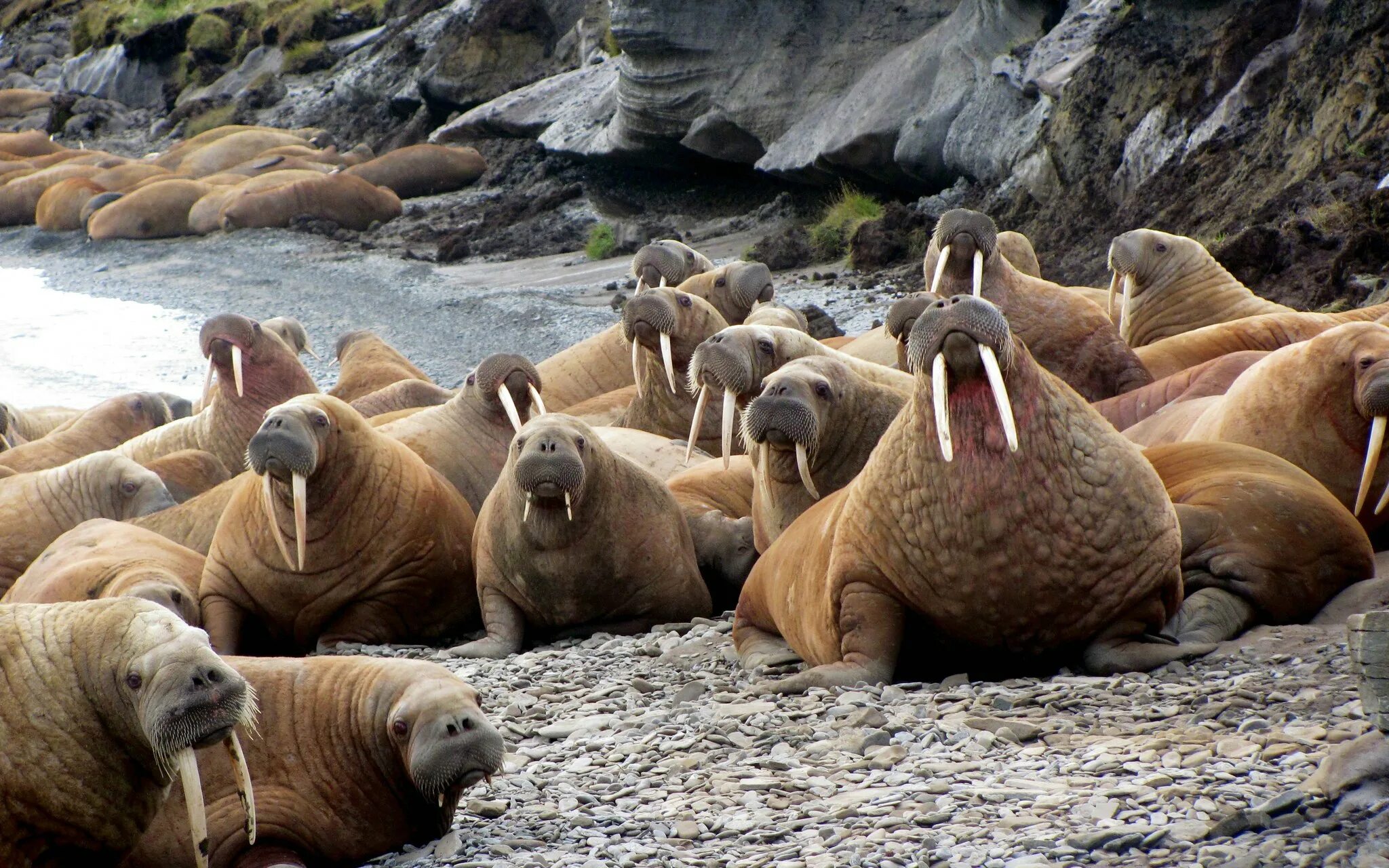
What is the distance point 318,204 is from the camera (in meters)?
22.0

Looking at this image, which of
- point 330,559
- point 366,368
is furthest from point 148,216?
point 330,559

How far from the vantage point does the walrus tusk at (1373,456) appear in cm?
551

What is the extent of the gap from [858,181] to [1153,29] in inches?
146

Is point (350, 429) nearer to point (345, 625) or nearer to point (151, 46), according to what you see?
point (345, 625)

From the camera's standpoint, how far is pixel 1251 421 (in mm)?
6066

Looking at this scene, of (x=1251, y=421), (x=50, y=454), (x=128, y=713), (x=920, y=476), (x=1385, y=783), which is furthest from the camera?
(x=50, y=454)

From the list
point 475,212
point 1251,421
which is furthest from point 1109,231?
point 475,212

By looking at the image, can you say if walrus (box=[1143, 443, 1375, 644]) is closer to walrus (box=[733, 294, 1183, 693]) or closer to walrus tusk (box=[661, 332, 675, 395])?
walrus (box=[733, 294, 1183, 693])

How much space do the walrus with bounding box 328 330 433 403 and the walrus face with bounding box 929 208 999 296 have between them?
4095 mm

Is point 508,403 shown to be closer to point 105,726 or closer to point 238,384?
point 238,384

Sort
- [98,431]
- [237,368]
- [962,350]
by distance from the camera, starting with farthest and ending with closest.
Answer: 1. [98,431]
2. [237,368]
3. [962,350]

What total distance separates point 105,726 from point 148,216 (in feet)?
68.7

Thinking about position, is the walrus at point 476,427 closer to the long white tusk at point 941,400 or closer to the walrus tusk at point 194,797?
the long white tusk at point 941,400

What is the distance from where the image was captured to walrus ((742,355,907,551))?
18.8 feet
